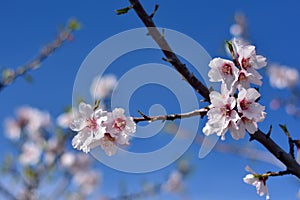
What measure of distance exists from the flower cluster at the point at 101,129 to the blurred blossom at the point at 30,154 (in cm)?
355

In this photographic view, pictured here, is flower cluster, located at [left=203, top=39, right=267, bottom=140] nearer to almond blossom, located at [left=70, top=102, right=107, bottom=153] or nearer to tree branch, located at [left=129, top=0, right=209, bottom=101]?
tree branch, located at [left=129, top=0, right=209, bottom=101]

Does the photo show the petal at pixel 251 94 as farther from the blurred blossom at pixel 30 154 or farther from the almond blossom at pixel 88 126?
the blurred blossom at pixel 30 154

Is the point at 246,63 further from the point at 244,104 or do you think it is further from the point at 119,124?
the point at 119,124

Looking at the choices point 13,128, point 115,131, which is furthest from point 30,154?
point 115,131

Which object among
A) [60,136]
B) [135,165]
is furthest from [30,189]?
[135,165]

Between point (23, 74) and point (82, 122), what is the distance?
1.86 m

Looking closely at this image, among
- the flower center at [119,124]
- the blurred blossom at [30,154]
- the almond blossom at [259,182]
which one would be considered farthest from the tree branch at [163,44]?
the blurred blossom at [30,154]

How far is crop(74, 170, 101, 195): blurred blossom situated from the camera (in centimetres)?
720

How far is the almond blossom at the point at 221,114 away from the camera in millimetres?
976

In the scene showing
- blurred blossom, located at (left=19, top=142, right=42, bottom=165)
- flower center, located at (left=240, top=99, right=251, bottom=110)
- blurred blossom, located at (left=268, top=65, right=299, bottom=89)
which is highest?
blurred blossom, located at (left=268, top=65, right=299, bottom=89)

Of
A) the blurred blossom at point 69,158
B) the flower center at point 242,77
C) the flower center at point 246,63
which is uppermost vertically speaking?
the blurred blossom at point 69,158

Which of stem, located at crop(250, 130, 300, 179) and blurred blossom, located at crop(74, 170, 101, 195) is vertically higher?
blurred blossom, located at crop(74, 170, 101, 195)

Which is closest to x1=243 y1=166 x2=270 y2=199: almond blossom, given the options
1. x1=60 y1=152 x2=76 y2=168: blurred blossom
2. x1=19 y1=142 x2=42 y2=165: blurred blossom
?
x1=19 y1=142 x2=42 y2=165: blurred blossom

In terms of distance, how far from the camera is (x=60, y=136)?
15.0 feet
